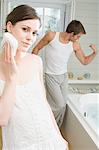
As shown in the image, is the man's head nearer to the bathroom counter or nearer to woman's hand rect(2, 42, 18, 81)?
the bathroom counter

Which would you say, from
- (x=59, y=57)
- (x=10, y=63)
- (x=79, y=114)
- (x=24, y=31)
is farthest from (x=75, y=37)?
(x=10, y=63)

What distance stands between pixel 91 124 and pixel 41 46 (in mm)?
826

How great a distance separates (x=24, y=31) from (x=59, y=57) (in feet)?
4.51

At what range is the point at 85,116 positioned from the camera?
2.14 meters

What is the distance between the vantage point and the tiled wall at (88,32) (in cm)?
245

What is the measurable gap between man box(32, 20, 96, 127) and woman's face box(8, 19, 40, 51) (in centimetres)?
125

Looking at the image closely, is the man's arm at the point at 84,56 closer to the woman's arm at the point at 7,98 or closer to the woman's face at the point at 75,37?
the woman's face at the point at 75,37

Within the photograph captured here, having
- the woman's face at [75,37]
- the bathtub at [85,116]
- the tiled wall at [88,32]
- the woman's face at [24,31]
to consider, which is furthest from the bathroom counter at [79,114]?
the woman's face at [24,31]

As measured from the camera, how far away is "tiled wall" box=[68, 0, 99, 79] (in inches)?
96.5

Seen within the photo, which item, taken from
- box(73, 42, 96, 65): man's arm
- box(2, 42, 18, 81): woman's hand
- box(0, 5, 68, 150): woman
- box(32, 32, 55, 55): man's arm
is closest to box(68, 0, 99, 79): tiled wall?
box(73, 42, 96, 65): man's arm

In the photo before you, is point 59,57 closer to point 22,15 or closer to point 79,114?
point 79,114

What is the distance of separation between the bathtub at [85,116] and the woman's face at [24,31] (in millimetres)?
878

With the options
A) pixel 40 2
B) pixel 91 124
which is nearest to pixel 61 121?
pixel 91 124

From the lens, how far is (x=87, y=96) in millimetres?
2475
